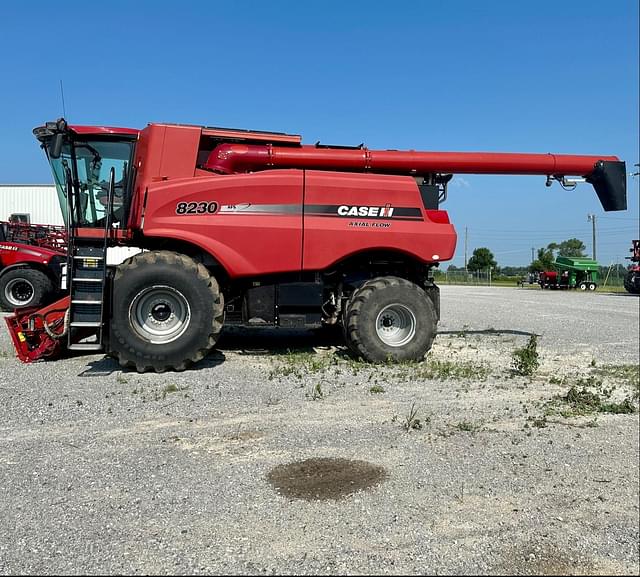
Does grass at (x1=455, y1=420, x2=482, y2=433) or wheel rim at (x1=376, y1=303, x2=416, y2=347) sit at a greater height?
wheel rim at (x1=376, y1=303, x2=416, y2=347)

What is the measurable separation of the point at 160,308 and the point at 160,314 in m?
0.08

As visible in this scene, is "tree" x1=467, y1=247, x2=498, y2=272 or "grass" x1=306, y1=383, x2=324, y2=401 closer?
"grass" x1=306, y1=383, x2=324, y2=401

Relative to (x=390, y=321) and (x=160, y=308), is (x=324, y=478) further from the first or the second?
(x=390, y=321)

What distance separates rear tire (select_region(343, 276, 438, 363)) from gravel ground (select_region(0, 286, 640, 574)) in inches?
18.7

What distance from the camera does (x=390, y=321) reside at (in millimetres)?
7738

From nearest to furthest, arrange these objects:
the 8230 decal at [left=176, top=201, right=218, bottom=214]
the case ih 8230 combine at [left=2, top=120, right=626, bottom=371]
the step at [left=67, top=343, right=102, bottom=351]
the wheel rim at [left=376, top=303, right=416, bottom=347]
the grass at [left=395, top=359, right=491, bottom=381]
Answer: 1. the step at [left=67, top=343, right=102, bottom=351]
2. the grass at [left=395, top=359, right=491, bottom=381]
3. the case ih 8230 combine at [left=2, top=120, right=626, bottom=371]
4. the 8230 decal at [left=176, top=201, right=218, bottom=214]
5. the wheel rim at [left=376, top=303, right=416, bottom=347]

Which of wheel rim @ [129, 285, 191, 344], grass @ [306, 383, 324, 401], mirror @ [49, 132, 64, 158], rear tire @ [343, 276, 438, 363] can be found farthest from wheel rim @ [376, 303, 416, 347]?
mirror @ [49, 132, 64, 158]

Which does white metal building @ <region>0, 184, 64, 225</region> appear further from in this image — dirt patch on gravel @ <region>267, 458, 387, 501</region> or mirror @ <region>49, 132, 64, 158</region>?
dirt patch on gravel @ <region>267, 458, 387, 501</region>

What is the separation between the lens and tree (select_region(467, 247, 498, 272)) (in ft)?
211

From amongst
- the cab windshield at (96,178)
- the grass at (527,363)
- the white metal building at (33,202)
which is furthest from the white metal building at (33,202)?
the grass at (527,363)

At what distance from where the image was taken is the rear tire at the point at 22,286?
13.6 metres

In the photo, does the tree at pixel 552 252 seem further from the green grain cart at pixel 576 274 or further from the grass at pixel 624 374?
the grass at pixel 624 374

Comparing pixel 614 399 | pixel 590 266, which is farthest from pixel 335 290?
pixel 590 266

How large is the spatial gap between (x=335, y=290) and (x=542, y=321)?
26.5ft
